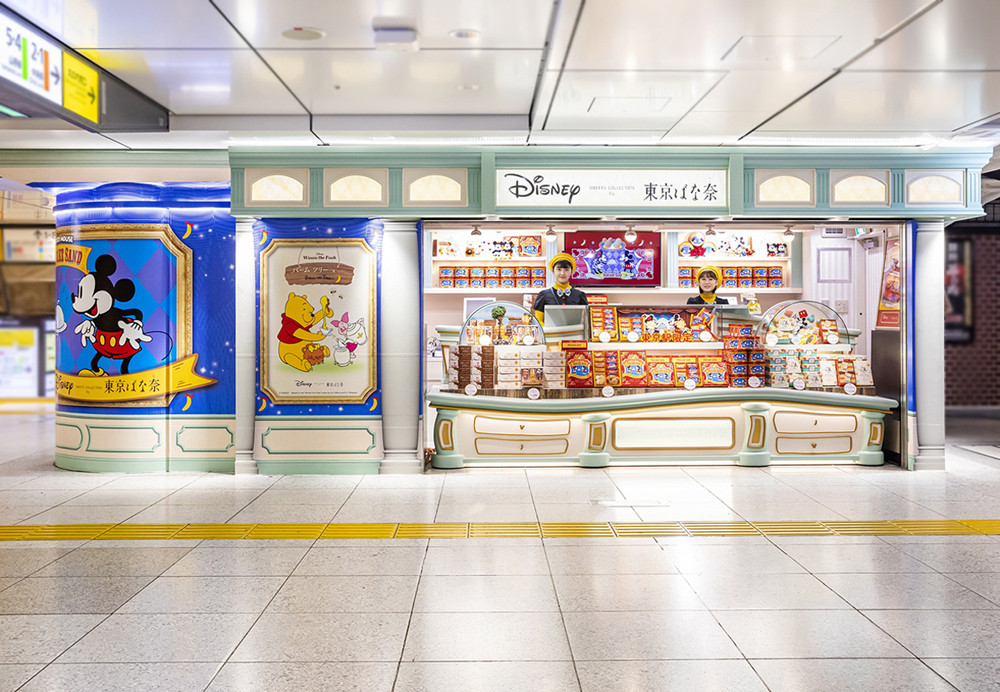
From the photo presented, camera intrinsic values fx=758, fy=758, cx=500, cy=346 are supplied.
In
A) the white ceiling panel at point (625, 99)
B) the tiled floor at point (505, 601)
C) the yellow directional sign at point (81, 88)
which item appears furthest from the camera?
the white ceiling panel at point (625, 99)

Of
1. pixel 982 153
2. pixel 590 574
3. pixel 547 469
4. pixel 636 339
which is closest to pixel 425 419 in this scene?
pixel 547 469

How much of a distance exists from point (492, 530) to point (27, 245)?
442 inches

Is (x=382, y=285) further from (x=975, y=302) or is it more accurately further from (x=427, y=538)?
(x=975, y=302)

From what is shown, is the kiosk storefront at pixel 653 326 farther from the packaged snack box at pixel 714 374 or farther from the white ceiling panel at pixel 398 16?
the white ceiling panel at pixel 398 16

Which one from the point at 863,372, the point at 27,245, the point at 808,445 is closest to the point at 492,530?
the point at 808,445

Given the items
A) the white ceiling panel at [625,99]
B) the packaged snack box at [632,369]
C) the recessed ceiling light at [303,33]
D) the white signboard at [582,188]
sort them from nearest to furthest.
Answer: the recessed ceiling light at [303,33] → the white ceiling panel at [625,99] → the white signboard at [582,188] → the packaged snack box at [632,369]

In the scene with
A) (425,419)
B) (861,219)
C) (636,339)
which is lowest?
(425,419)

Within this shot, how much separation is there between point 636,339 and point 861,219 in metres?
2.37

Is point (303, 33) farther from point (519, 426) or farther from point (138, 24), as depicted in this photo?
point (519, 426)

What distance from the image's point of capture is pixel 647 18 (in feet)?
13.2

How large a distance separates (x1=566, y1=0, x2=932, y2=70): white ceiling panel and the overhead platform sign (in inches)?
107

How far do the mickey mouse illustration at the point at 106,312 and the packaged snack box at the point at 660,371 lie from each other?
487cm

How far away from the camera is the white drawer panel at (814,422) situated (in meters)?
7.23

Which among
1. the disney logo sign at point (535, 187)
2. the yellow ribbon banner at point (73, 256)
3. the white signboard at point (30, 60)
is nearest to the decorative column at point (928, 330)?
the disney logo sign at point (535, 187)
